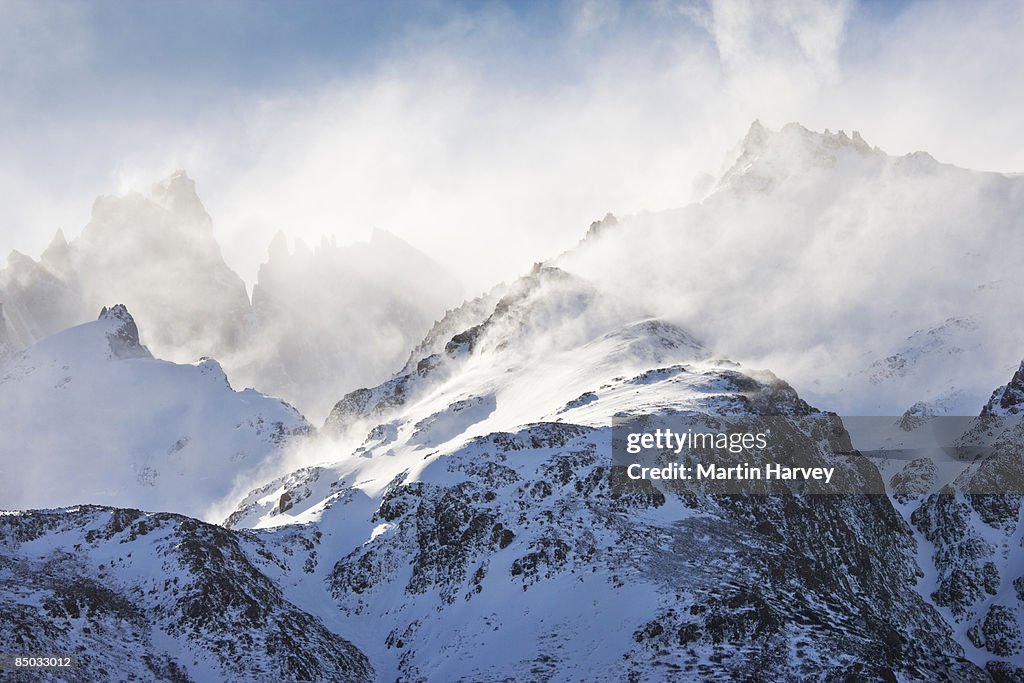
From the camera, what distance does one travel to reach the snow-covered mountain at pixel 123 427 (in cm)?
12650

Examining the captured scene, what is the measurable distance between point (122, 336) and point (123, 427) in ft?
101

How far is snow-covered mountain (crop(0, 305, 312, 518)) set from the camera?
A: 12650cm

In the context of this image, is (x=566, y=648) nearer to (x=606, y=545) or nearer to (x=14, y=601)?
(x=606, y=545)

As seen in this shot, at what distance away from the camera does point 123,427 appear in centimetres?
14212

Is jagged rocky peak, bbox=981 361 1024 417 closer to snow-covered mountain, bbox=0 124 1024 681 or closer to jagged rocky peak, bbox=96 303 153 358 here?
snow-covered mountain, bbox=0 124 1024 681

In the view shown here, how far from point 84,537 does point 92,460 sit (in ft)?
297

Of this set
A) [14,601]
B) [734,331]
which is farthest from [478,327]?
[14,601]

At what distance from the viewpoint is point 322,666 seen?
46.6 meters

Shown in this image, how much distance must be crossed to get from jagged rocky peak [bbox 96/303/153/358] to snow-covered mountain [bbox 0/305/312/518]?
0.24 meters

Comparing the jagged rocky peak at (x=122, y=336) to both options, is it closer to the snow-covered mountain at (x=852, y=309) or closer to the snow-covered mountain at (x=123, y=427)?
the snow-covered mountain at (x=123, y=427)

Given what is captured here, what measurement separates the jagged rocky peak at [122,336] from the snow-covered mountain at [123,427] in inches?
9.6
